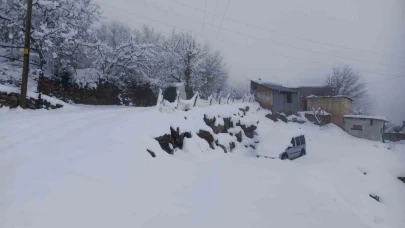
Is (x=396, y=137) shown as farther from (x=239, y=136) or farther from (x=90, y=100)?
(x=90, y=100)

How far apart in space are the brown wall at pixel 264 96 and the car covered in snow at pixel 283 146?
18.9 m

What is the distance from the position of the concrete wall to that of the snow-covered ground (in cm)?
2520

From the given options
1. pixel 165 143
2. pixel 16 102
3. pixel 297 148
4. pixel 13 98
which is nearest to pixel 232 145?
pixel 297 148

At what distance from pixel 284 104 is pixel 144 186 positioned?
33816 mm

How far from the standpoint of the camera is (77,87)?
19.5 m

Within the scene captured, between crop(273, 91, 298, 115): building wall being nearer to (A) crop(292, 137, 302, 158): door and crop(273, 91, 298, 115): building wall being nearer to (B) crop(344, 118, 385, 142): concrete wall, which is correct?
(B) crop(344, 118, 385, 142): concrete wall

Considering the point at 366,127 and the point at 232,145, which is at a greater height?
the point at 366,127

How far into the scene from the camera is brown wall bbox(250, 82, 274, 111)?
34.7m

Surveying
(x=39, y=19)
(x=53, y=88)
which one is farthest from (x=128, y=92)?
(x=39, y=19)

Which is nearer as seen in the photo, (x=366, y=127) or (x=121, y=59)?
(x=121, y=59)

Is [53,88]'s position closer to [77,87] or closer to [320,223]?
[77,87]

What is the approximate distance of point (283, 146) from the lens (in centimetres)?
1398

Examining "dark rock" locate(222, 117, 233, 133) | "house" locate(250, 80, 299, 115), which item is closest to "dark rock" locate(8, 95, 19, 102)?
"dark rock" locate(222, 117, 233, 133)

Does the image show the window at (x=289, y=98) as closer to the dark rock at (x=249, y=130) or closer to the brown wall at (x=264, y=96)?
the brown wall at (x=264, y=96)
